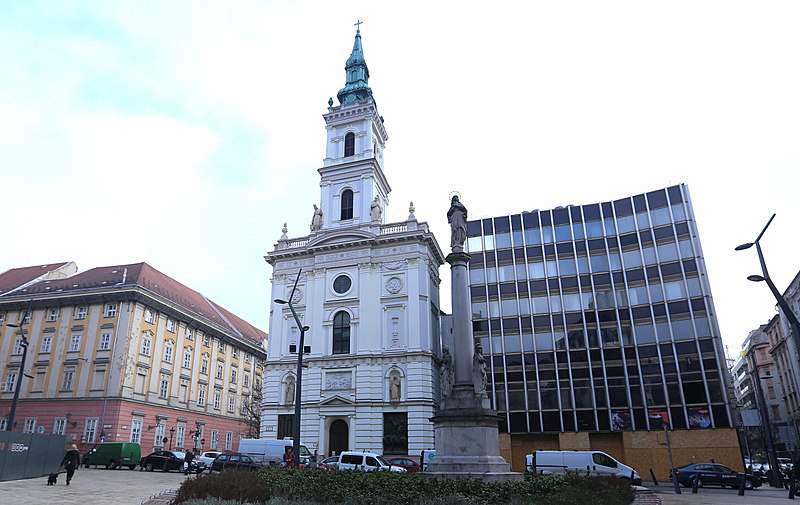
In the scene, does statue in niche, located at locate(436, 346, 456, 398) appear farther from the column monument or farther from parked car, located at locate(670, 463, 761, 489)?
parked car, located at locate(670, 463, 761, 489)

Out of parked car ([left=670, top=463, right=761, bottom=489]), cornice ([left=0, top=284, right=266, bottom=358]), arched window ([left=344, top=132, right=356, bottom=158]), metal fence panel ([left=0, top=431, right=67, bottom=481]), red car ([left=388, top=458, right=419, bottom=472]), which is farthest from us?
arched window ([left=344, top=132, right=356, bottom=158])

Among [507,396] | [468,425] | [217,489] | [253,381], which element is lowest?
[217,489]

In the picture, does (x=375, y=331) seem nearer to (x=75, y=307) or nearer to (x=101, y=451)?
(x=101, y=451)

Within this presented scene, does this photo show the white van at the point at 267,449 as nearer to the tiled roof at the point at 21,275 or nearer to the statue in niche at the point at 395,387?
the statue in niche at the point at 395,387

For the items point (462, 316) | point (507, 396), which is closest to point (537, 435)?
point (507, 396)

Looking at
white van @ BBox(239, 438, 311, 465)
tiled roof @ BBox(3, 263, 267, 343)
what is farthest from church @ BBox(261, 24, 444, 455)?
tiled roof @ BBox(3, 263, 267, 343)

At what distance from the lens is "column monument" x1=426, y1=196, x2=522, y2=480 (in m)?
15.8

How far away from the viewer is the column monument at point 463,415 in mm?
15789

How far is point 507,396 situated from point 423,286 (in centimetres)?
1043

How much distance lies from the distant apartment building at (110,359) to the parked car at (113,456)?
4.10 metres

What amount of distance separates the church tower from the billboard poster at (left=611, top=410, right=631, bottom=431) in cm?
2307

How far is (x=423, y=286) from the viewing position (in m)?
41.9

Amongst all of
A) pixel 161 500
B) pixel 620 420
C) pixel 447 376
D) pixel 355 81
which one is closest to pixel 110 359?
pixel 161 500

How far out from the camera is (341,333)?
42.5 metres
